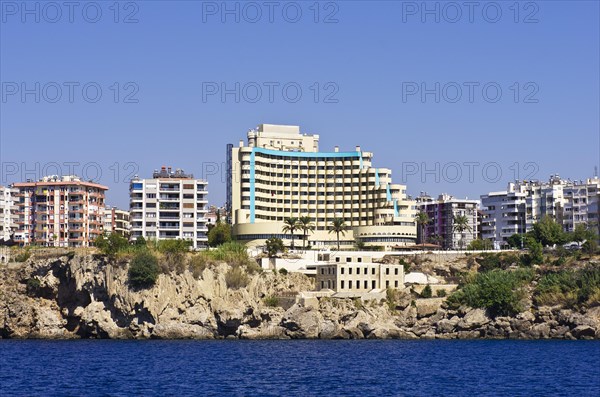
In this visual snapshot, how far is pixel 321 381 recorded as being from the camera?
77438mm

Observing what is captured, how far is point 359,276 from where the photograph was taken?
12975 centimetres

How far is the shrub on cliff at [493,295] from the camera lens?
394 feet

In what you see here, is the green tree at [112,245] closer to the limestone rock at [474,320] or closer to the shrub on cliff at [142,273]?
the shrub on cliff at [142,273]

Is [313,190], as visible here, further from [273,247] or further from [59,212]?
[59,212]

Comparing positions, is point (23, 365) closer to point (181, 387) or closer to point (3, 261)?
point (181, 387)

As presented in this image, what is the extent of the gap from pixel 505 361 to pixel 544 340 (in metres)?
24.2

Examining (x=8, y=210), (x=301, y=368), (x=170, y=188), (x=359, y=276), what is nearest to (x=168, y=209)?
(x=170, y=188)

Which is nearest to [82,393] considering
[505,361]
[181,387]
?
[181,387]

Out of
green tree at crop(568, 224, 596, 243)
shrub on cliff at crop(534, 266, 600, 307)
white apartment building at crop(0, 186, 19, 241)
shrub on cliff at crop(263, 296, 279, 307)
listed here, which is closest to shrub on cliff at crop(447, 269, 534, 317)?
shrub on cliff at crop(534, 266, 600, 307)

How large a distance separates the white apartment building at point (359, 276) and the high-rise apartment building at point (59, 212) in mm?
57763

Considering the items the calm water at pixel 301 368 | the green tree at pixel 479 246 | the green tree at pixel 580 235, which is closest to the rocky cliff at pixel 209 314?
the calm water at pixel 301 368

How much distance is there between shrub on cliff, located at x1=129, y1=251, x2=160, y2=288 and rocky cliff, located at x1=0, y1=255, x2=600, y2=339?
79cm

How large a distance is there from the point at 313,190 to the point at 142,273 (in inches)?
2352

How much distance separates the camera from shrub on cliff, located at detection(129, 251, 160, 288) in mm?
118438
